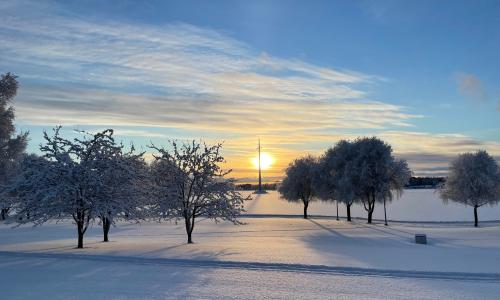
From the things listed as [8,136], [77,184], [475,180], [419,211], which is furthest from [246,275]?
[419,211]

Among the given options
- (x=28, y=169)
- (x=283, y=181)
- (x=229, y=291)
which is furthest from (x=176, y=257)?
(x=283, y=181)

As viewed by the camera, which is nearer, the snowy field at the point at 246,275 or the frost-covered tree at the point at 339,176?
the snowy field at the point at 246,275

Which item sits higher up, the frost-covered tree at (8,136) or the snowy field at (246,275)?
the frost-covered tree at (8,136)

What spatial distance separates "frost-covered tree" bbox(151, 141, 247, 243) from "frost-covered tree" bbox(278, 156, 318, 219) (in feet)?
125

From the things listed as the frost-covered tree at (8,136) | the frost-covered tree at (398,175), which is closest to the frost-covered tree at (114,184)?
the frost-covered tree at (8,136)

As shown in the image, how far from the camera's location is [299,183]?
224ft

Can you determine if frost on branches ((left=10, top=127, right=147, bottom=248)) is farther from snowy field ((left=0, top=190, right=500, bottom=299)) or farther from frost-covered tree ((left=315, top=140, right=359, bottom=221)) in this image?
frost-covered tree ((left=315, top=140, right=359, bottom=221))

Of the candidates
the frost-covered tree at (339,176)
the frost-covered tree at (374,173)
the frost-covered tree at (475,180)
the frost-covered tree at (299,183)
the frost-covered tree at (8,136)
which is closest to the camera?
the frost-covered tree at (8,136)

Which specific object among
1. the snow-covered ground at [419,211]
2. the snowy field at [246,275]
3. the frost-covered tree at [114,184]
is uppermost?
the frost-covered tree at [114,184]

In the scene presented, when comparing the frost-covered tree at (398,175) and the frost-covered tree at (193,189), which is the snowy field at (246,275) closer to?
the frost-covered tree at (193,189)

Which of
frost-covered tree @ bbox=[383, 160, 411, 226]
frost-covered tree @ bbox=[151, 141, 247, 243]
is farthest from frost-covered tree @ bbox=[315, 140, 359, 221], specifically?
frost-covered tree @ bbox=[151, 141, 247, 243]

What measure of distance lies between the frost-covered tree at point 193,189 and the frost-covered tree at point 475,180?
33.3m

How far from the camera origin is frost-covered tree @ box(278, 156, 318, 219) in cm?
6769

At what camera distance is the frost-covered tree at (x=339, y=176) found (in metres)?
54.8
